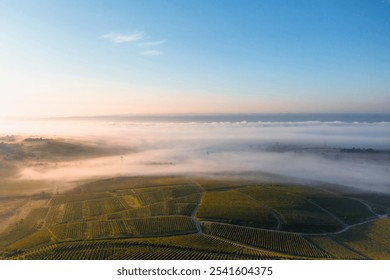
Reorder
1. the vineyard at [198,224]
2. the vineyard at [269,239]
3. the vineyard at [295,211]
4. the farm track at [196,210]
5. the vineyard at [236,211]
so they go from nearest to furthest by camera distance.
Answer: the vineyard at [198,224]
the vineyard at [269,239]
the farm track at [196,210]
the vineyard at [295,211]
the vineyard at [236,211]

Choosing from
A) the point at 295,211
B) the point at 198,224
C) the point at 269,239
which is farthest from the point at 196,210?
the point at 295,211

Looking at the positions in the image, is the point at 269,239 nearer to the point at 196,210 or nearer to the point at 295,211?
the point at 295,211

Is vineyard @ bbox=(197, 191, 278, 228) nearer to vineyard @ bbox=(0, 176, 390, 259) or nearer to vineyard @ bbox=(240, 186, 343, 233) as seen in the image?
vineyard @ bbox=(0, 176, 390, 259)

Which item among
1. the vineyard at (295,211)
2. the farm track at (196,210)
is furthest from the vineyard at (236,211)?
the vineyard at (295,211)

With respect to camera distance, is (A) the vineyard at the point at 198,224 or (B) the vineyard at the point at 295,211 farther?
(B) the vineyard at the point at 295,211

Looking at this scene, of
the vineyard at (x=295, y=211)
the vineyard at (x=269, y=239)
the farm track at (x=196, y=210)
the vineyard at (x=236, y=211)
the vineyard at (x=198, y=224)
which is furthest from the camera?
the vineyard at (x=236, y=211)

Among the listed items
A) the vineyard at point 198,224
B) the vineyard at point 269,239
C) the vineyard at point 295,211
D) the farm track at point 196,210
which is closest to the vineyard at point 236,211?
the vineyard at point 198,224

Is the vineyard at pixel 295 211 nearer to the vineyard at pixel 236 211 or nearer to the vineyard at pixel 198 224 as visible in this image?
the vineyard at pixel 198 224

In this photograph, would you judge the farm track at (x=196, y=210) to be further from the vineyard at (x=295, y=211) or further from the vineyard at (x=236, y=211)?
the vineyard at (x=295, y=211)

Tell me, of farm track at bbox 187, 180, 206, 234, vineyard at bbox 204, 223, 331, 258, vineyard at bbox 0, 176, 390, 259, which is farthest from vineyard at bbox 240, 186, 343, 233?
farm track at bbox 187, 180, 206, 234
